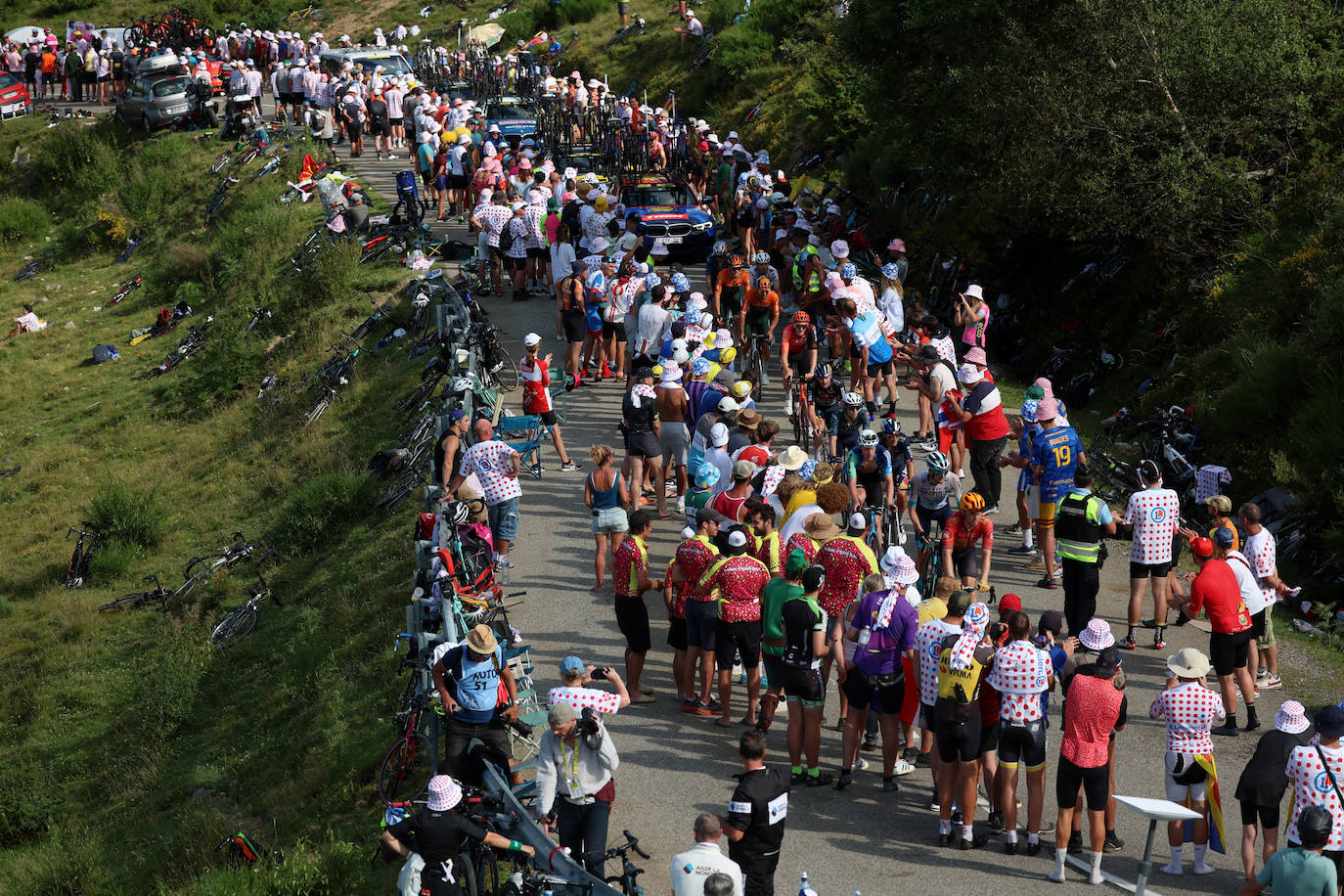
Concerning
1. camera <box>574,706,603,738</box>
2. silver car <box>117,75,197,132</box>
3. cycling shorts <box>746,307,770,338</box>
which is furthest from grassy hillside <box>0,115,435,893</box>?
cycling shorts <box>746,307,770,338</box>

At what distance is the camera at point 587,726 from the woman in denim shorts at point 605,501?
13.8 feet

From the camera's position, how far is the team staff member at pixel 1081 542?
12117 mm

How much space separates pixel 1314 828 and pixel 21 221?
4309 centimetres

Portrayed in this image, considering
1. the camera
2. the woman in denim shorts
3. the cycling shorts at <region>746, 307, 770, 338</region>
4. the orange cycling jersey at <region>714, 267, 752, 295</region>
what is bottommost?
the camera

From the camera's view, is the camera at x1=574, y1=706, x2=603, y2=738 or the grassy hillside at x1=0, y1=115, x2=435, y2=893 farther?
the grassy hillside at x1=0, y1=115, x2=435, y2=893

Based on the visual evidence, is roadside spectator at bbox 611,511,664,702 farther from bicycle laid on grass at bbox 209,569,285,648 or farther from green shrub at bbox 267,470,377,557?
green shrub at bbox 267,470,377,557

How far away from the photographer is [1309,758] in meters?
8.63

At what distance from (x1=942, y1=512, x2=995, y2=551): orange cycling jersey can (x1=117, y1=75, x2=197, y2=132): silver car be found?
37.3 meters

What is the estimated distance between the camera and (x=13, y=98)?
49.4m

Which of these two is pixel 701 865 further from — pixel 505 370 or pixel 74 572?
pixel 74 572

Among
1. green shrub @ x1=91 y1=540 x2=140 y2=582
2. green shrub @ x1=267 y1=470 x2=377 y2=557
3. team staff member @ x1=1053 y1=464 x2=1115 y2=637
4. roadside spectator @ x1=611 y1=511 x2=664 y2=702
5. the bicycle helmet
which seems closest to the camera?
the bicycle helmet

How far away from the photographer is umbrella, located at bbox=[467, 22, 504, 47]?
51266mm

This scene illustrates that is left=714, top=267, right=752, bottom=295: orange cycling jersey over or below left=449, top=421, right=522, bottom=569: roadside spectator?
over

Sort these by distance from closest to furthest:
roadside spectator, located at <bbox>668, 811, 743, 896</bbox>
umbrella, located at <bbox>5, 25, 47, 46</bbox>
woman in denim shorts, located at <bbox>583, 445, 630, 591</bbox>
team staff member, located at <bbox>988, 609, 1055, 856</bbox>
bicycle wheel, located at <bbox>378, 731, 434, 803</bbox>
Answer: roadside spectator, located at <bbox>668, 811, 743, 896</bbox> → team staff member, located at <bbox>988, 609, 1055, 856</bbox> → bicycle wheel, located at <bbox>378, 731, 434, 803</bbox> → woman in denim shorts, located at <bbox>583, 445, 630, 591</bbox> → umbrella, located at <bbox>5, 25, 47, 46</bbox>
